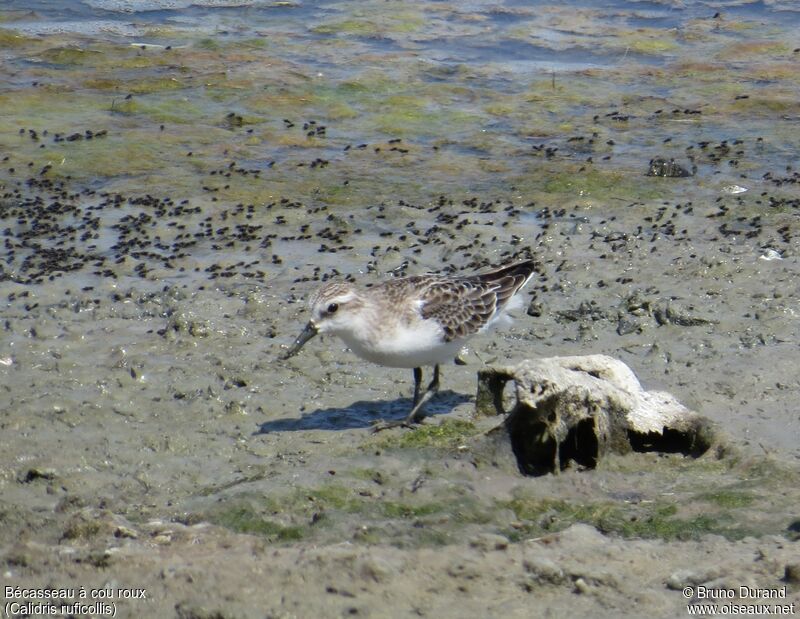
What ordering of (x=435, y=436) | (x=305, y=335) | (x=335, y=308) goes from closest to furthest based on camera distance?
(x=435, y=436) < (x=335, y=308) < (x=305, y=335)

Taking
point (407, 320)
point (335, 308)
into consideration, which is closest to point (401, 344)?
point (407, 320)

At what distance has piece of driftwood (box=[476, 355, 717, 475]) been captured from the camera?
298 inches

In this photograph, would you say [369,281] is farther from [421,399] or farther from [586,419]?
[586,419]

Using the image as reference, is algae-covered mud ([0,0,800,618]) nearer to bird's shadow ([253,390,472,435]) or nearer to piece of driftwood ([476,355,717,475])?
bird's shadow ([253,390,472,435])

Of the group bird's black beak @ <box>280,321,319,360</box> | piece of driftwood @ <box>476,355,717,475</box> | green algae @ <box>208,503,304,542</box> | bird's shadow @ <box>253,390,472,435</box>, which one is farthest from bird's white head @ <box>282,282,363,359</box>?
green algae @ <box>208,503,304,542</box>

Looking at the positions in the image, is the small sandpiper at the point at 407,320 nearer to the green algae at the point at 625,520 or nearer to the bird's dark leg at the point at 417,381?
the bird's dark leg at the point at 417,381

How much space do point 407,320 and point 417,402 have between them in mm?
664

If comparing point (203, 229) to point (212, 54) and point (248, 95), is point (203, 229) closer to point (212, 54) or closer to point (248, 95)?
point (248, 95)

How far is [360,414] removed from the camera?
8.82 meters

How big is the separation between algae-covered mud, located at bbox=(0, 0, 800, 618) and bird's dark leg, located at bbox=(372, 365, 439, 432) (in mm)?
184

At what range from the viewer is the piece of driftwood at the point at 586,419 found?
756 centimetres

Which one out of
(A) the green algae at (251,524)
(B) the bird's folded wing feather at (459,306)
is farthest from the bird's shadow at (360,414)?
(A) the green algae at (251,524)

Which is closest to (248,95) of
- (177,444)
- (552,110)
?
(552,110)

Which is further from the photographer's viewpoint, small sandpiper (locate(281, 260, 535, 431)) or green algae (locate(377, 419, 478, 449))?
small sandpiper (locate(281, 260, 535, 431))
